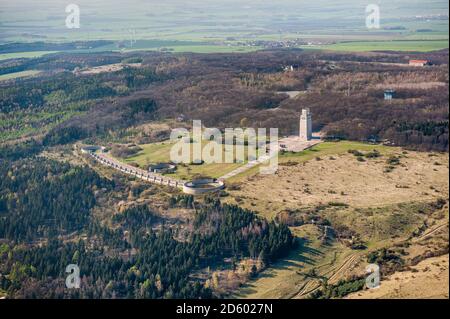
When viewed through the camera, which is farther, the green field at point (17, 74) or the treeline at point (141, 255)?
the green field at point (17, 74)

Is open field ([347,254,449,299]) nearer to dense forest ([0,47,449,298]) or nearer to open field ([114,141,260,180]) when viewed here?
dense forest ([0,47,449,298])

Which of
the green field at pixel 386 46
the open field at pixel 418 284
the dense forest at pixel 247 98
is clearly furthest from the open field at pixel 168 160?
the green field at pixel 386 46

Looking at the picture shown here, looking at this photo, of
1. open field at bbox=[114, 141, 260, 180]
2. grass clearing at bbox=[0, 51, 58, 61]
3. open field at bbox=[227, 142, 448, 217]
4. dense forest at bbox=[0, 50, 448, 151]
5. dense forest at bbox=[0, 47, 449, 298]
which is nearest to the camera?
dense forest at bbox=[0, 47, 449, 298]

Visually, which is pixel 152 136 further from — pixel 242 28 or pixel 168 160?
pixel 242 28

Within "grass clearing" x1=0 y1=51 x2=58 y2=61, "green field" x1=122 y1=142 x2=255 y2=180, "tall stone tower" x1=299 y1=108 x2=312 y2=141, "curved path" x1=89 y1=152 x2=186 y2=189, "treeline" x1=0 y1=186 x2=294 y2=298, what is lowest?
"treeline" x1=0 y1=186 x2=294 y2=298

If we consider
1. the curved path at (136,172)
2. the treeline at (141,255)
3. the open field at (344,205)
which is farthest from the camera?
the curved path at (136,172)

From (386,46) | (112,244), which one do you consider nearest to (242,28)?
(386,46)

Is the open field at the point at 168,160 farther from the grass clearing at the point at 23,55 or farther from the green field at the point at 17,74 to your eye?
the grass clearing at the point at 23,55

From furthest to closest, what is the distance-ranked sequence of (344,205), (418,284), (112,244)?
1. (344,205)
2. (112,244)
3. (418,284)

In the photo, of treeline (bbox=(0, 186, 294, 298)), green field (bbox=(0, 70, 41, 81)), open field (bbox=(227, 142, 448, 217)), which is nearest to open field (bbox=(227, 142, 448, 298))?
open field (bbox=(227, 142, 448, 217))

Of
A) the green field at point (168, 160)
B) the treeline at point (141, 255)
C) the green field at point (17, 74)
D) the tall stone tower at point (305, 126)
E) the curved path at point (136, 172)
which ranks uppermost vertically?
the green field at point (17, 74)

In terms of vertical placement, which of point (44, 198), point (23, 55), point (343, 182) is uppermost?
point (23, 55)

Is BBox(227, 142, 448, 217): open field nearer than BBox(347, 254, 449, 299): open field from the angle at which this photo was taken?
No

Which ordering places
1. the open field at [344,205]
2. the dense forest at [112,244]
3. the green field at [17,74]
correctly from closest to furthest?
1. the dense forest at [112,244]
2. the open field at [344,205]
3. the green field at [17,74]
